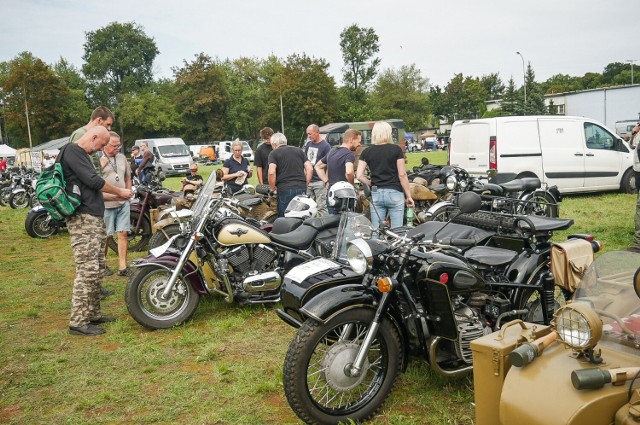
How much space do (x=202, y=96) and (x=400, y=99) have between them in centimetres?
2387

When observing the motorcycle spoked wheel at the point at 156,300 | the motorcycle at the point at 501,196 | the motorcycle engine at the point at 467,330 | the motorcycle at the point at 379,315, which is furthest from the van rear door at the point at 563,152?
the motorcycle engine at the point at 467,330

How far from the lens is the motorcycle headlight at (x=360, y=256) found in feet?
10.1

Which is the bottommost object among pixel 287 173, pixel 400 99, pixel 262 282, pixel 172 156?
pixel 262 282

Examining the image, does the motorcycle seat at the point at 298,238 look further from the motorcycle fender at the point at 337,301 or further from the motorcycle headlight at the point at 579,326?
the motorcycle headlight at the point at 579,326

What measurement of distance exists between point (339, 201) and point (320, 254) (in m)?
0.54

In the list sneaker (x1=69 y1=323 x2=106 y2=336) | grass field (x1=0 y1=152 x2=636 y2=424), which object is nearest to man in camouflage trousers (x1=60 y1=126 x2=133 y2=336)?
sneaker (x1=69 y1=323 x2=106 y2=336)

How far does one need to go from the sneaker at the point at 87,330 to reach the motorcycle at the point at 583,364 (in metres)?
3.77

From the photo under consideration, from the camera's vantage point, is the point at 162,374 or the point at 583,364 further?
the point at 162,374

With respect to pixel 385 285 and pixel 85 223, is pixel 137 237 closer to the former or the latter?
pixel 85 223

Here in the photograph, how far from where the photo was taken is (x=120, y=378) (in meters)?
4.14

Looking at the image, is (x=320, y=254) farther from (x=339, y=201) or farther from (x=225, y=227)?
(x=225, y=227)

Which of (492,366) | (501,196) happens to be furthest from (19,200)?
(492,366)

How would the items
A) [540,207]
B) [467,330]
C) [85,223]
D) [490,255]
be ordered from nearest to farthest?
[467,330]
[490,255]
[85,223]
[540,207]

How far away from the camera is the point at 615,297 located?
229 centimetres
